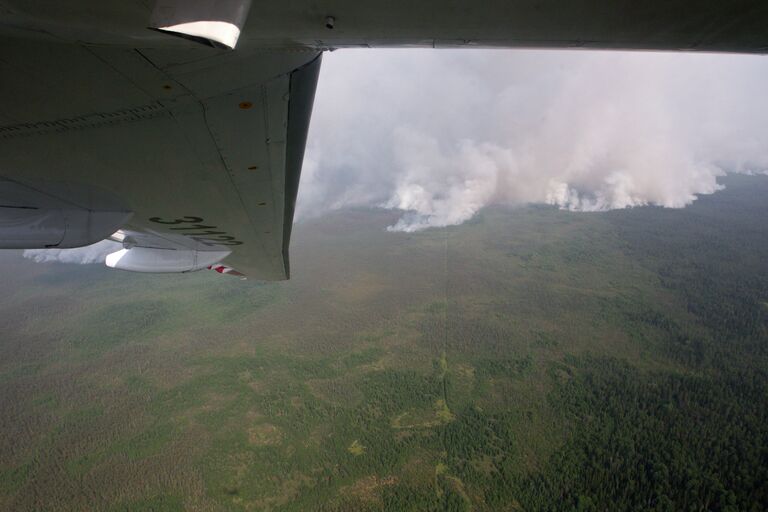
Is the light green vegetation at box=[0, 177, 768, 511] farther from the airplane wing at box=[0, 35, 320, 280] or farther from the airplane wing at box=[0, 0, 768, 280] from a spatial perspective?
the airplane wing at box=[0, 0, 768, 280]

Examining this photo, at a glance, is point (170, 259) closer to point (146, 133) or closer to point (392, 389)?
point (146, 133)

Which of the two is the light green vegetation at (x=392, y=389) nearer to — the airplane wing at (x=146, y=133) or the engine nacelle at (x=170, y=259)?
the engine nacelle at (x=170, y=259)

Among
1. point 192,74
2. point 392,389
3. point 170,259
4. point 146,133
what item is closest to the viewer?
point 192,74

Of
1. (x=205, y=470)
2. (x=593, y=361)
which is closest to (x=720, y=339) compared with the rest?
(x=593, y=361)

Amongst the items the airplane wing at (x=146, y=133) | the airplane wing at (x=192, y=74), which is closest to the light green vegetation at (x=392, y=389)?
the airplane wing at (x=146, y=133)

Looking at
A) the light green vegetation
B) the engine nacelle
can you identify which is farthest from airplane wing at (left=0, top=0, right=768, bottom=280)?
the light green vegetation

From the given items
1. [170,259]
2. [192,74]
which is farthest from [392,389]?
[192,74]

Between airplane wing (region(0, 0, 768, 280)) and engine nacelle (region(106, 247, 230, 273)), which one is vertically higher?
airplane wing (region(0, 0, 768, 280))
